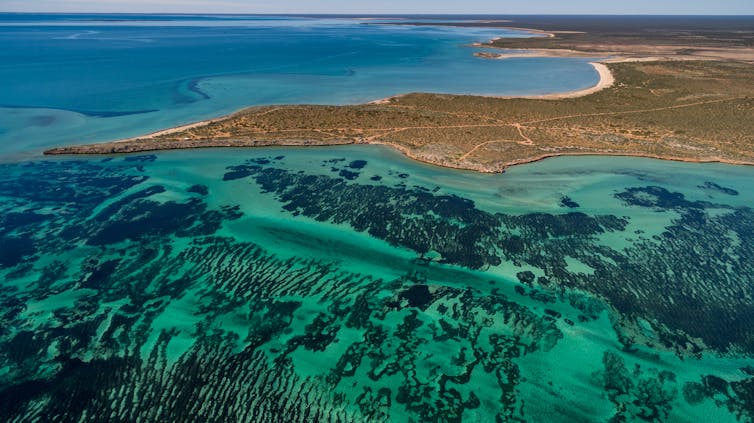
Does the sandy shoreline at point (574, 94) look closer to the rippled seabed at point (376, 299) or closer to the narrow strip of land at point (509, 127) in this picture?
the narrow strip of land at point (509, 127)

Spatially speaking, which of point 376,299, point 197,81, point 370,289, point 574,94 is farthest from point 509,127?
point 197,81

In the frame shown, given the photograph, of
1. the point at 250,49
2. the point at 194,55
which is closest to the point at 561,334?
the point at 194,55

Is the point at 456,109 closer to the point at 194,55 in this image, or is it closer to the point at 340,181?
the point at 340,181

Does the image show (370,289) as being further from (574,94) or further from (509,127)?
(574,94)

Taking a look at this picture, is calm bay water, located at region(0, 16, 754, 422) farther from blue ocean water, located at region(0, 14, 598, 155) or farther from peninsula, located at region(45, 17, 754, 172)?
blue ocean water, located at region(0, 14, 598, 155)

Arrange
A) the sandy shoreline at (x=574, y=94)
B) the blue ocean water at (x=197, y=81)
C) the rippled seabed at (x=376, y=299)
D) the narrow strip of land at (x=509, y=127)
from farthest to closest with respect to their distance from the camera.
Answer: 1. the sandy shoreline at (x=574, y=94)
2. the blue ocean water at (x=197, y=81)
3. the narrow strip of land at (x=509, y=127)
4. the rippled seabed at (x=376, y=299)

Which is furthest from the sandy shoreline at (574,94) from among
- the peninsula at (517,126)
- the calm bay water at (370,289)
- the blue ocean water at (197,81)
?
the calm bay water at (370,289)

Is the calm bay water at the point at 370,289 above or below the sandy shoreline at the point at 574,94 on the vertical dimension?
below
